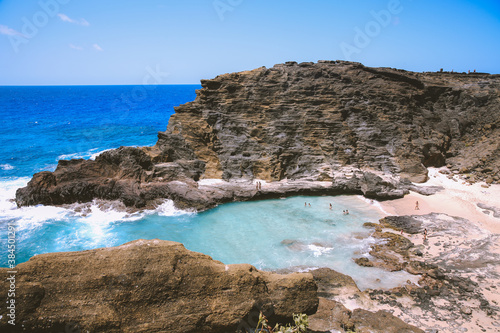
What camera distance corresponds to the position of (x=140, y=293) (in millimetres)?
7262

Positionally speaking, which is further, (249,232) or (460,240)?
(249,232)

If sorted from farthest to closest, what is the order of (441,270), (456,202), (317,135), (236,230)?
(317,135) < (456,202) < (236,230) < (441,270)

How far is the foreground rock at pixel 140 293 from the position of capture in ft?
21.9

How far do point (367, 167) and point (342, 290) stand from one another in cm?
1884

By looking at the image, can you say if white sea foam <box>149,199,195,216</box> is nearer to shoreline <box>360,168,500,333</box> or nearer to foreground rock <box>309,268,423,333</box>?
foreground rock <box>309,268,423,333</box>

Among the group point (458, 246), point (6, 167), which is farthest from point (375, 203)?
point (6, 167)

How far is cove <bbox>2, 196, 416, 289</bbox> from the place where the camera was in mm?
18797

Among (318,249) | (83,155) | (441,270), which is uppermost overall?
(441,270)

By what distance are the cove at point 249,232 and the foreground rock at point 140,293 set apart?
34.0ft

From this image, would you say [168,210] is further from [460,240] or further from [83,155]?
[83,155]

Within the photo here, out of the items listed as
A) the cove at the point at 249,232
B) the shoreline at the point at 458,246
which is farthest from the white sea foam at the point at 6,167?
the shoreline at the point at 458,246

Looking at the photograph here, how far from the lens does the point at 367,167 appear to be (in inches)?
1206

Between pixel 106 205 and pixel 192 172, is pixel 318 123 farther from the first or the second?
pixel 106 205

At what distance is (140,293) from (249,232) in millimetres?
15455
